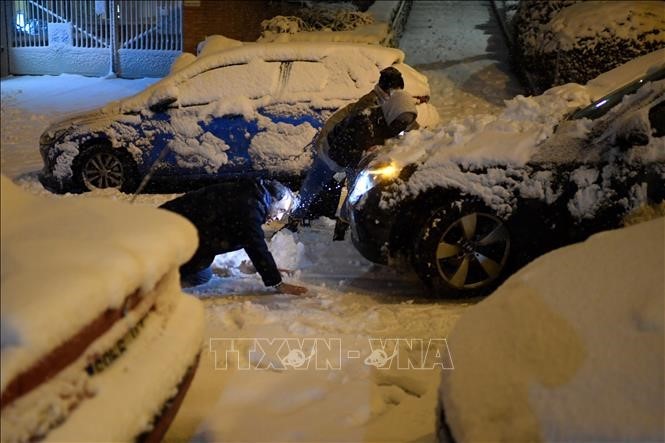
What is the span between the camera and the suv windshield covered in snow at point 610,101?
637 centimetres

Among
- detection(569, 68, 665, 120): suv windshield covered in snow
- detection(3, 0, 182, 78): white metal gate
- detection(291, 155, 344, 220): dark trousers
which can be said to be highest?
detection(569, 68, 665, 120): suv windshield covered in snow

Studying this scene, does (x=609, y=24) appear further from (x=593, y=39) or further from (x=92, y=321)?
(x=92, y=321)

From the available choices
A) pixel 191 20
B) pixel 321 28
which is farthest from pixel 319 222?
pixel 191 20

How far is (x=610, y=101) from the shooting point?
6500mm

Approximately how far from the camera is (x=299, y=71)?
368 inches

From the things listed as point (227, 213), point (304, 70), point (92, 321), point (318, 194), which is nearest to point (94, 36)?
point (304, 70)

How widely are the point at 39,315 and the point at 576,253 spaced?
2037 millimetres

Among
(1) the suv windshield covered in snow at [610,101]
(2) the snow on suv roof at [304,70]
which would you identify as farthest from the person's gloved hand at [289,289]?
(2) the snow on suv roof at [304,70]

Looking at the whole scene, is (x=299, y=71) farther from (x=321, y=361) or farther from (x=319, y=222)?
(x=321, y=361)

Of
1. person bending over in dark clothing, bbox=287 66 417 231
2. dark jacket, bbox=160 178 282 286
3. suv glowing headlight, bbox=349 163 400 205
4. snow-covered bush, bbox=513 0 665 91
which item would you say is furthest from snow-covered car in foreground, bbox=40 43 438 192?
snow-covered bush, bbox=513 0 665 91

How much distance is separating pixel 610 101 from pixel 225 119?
423 cm

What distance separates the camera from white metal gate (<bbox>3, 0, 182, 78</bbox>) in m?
19.6

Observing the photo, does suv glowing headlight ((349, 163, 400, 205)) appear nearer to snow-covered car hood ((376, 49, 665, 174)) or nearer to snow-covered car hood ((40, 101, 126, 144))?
snow-covered car hood ((376, 49, 665, 174))

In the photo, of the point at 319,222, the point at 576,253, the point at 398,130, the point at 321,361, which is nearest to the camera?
the point at 576,253
